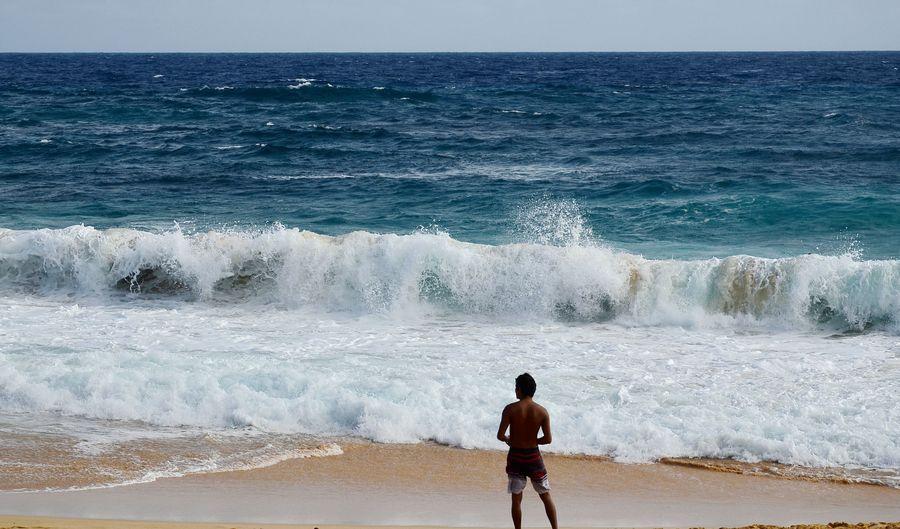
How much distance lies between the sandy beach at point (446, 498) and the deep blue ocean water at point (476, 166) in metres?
9.04

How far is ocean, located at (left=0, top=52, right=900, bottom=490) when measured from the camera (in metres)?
8.76

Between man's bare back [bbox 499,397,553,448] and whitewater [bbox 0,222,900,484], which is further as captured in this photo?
whitewater [bbox 0,222,900,484]

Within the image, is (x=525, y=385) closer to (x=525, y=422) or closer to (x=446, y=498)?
(x=525, y=422)

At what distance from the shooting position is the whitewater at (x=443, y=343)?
886 centimetres

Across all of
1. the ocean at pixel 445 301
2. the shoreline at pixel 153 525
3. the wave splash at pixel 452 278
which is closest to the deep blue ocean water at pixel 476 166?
the ocean at pixel 445 301

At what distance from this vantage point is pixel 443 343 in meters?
11.7

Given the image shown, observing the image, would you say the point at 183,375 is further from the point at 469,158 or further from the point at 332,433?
the point at 469,158

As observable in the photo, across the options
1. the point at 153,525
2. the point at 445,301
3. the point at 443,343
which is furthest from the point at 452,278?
the point at 153,525

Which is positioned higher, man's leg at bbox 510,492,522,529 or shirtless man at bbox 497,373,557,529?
shirtless man at bbox 497,373,557,529

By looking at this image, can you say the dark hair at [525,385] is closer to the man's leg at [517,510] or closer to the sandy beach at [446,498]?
the man's leg at [517,510]

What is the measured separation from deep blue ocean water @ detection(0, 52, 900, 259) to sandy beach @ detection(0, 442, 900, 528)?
9.04m

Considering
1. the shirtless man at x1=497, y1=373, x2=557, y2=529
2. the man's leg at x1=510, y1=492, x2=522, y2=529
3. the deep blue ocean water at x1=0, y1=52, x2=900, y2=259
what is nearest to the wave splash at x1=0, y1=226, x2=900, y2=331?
the deep blue ocean water at x1=0, y1=52, x2=900, y2=259

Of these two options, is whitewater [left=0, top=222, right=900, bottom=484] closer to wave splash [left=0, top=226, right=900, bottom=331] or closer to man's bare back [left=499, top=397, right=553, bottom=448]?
wave splash [left=0, top=226, right=900, bottom=331]

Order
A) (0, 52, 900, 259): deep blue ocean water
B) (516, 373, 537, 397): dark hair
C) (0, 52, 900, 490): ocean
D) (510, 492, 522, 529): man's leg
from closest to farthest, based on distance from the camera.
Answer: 1. (516, 373, 537, 397): dark hair
2. (510, 492, 522, 529): man's leg
3. (0, 52, 900, 490): ocean
4. (0, 52, 900, 259): deep blue ocean water
